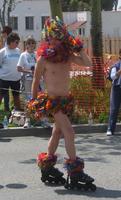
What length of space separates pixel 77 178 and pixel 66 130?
544mm

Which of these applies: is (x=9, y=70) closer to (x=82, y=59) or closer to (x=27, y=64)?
(x=27, y=64)

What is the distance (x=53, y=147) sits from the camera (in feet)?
21.6

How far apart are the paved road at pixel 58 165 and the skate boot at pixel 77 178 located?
76 millimetres

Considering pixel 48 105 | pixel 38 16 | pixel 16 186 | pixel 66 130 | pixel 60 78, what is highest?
pixel 60 78

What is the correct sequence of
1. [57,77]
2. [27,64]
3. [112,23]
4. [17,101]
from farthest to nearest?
[112,23] < [17,101] < [27,64] < [57,77]

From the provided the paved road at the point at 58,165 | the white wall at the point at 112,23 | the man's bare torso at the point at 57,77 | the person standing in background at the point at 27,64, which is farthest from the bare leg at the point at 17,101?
the white wall at the point at 112,23

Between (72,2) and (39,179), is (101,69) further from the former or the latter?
(72,2)

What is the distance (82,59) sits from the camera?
6391 mm

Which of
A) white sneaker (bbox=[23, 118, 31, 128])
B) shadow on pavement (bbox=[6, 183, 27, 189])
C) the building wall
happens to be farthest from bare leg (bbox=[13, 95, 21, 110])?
the building wall

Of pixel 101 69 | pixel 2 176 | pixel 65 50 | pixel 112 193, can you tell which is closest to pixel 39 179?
pixel 2 176

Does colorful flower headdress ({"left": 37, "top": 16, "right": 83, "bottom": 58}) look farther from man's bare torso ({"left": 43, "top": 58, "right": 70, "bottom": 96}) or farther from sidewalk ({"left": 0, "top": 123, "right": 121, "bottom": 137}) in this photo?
sidewalk ({"left": 0, "top": 123, "right": 121, "bottom": 137})

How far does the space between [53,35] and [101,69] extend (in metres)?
6.25

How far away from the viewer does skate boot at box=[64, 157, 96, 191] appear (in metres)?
6.25

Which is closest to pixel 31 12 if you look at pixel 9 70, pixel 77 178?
pixel 9 70
